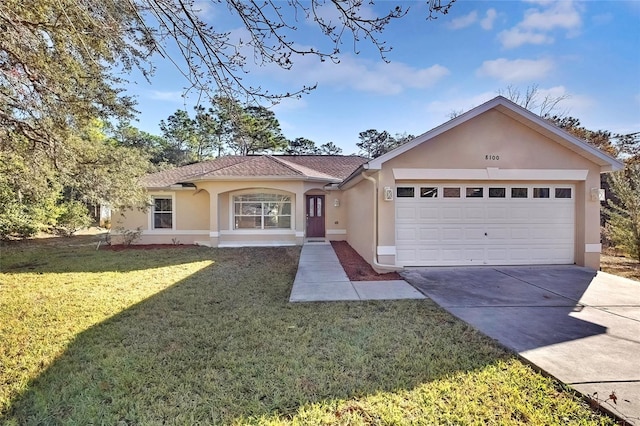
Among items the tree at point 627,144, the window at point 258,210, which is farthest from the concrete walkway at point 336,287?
the tree at point 627,144

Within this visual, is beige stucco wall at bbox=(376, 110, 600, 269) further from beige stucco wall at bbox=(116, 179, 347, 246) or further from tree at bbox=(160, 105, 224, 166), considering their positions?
tree at bbox=(160, 105, 224, 166)

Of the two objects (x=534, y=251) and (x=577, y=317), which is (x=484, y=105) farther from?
(x=577, y=317)

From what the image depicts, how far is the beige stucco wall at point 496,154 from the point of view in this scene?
837 cm

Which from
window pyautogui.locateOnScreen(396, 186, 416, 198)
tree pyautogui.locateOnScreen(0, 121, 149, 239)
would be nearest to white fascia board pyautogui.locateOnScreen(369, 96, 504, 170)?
window pyautogui.locateOnScreen(396, 186, 416, 198)

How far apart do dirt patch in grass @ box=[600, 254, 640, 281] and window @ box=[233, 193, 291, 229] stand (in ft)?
38.5

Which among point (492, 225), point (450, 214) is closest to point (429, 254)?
point (450, 214)

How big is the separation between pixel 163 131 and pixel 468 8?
4118 centimetres

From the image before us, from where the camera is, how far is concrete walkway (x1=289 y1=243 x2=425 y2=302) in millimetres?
6375

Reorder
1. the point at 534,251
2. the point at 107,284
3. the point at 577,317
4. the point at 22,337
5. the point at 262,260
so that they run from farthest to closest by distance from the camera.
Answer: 1. the point at 262,260
2. the point at 534,251
3. the point at 107,284
4. the point at 577,317
5. the point at 22,337

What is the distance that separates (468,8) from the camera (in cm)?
625

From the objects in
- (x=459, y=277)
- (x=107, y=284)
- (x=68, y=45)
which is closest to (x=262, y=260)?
(x=107, y=284)

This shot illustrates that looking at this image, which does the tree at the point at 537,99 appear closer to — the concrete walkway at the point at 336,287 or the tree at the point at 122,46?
the concrete walkway at the point at 336,287

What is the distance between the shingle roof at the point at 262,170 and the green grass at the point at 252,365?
760 centimetres

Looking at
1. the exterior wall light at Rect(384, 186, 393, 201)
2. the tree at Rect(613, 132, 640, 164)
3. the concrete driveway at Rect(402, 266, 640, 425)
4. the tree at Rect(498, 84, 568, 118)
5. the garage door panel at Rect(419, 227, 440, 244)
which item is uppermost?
the tree at Rect(498, 84, 568, 118)
